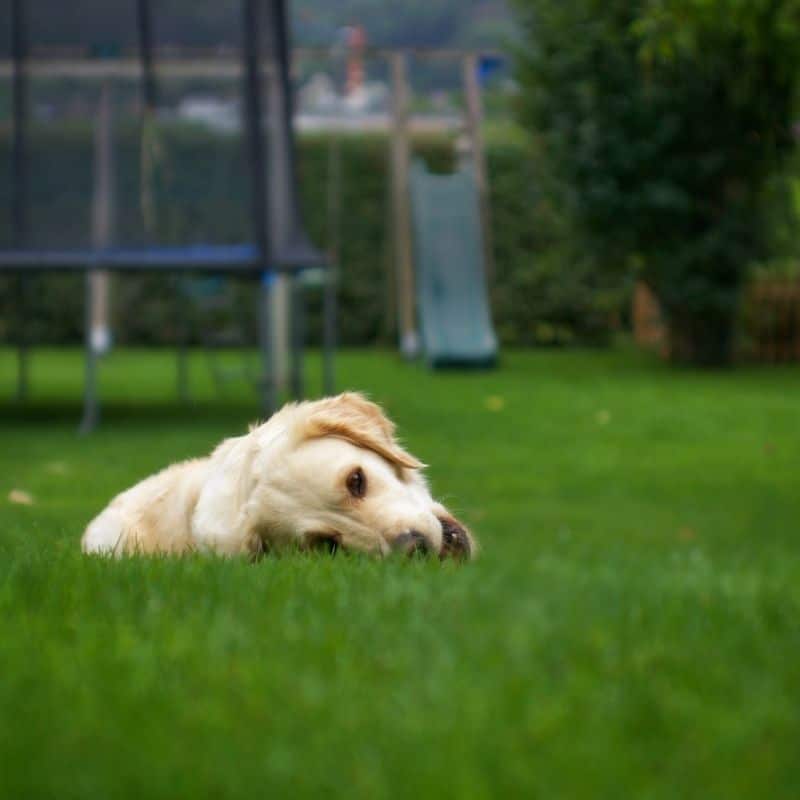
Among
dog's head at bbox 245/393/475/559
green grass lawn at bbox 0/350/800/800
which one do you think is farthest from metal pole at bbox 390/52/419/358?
dog's head at bbox 245/393/475/559

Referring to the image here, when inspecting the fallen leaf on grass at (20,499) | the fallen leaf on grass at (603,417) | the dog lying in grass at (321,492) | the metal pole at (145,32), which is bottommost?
the fallen leaf on grass at (603,417)

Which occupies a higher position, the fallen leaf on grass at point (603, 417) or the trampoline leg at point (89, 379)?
the trampoline leg at point (89, 379)

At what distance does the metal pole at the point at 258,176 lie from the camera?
10.1 metres

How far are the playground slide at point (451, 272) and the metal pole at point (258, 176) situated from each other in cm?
671

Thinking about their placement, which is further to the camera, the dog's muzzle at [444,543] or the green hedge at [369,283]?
the green hedge at [369,283]

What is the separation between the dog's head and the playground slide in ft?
45.9

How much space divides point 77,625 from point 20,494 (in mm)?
4555

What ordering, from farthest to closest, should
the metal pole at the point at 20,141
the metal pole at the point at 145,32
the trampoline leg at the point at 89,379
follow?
the metal pole at the point at 145,32 < the metal pole at the point at 20,141 < the trampoline leg at the point at 89,379

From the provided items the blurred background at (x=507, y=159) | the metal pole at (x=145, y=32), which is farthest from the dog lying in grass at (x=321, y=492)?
the metal pole at (x=145, y=32)

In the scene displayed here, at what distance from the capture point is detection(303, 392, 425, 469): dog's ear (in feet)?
10.3

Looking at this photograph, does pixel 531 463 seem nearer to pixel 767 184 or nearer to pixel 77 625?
pixel 77 625

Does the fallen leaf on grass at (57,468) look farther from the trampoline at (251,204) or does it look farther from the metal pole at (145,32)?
the metal pole at (145,32)

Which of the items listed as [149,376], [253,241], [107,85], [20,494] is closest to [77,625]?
[20,494]

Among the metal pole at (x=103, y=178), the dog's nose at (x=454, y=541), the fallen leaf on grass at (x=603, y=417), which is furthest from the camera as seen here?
the fallen leaf on grass at (x=603, y=417)
